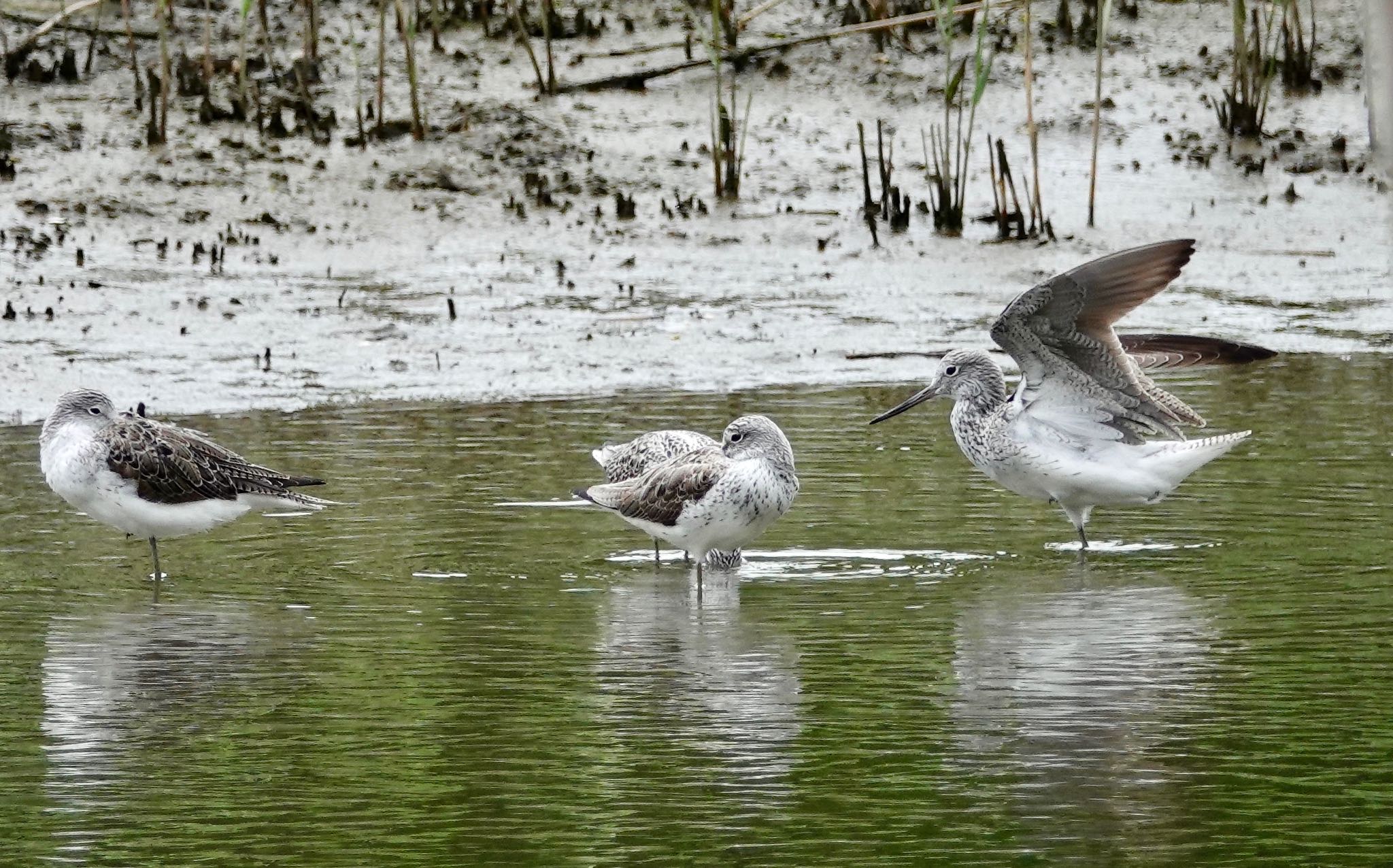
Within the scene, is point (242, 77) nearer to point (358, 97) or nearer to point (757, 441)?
point (358, 97)

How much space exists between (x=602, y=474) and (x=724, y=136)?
5.32m

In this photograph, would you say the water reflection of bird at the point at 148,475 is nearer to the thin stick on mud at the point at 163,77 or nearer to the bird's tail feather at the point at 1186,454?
the bird's tail feather at the point at 1186,454

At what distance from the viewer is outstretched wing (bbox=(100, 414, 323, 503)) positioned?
8.00m

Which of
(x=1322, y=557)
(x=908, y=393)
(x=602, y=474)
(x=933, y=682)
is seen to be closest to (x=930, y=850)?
(x=933, y=682)

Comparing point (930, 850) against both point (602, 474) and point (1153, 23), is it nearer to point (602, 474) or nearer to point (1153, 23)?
point (602, 474)

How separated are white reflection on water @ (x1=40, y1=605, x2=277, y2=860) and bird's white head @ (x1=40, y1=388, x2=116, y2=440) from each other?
1.44 m

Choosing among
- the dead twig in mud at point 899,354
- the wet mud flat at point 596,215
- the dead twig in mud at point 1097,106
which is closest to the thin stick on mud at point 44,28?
the wet mud flat at point 596,215

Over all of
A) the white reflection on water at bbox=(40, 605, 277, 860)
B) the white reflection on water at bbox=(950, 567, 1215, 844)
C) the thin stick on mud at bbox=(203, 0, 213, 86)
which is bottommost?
the white reflection on water at bbox=(950, 567, 1215, 844)

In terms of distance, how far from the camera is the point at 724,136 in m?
13.9

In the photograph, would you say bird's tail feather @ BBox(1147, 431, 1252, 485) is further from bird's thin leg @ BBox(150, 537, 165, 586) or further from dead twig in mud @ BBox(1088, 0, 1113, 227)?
dead twig in mud @ BBox(1088, 0, 1113, 227)

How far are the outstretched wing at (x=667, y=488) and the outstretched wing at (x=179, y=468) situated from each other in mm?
1148

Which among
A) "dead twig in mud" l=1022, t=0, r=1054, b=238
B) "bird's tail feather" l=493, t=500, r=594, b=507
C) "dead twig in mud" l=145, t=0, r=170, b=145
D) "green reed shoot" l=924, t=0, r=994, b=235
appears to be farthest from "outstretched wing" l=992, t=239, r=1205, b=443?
"dead twig in mud" l=145, t=0, r=170, b=145

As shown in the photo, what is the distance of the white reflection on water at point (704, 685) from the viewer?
5281 millimetres

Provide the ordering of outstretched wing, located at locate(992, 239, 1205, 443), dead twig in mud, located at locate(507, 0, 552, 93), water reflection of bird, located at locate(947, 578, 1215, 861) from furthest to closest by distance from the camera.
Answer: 1. dead twig in mud, located at locate(507, 0, 552, 93)
2. outstretched wing, located at locate(992, 239, 1205, 443)
3. water reflection of bird, located at locate(947, 578, 1215, 861)
